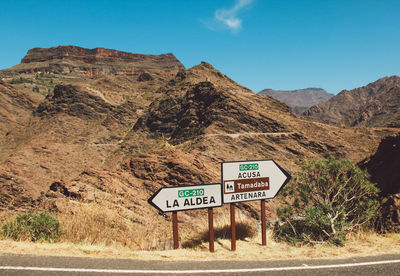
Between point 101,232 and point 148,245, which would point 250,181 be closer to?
point 148,245

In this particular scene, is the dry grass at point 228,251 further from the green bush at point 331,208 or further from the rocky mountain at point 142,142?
the rocky mountain at point 142,142

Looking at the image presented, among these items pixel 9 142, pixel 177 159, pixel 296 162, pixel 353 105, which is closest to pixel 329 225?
pixel 177 159

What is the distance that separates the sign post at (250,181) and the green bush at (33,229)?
4.07 meters

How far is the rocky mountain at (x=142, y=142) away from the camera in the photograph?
45.8ft

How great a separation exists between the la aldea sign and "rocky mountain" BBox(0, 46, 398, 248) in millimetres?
1588

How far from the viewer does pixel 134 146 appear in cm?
3888

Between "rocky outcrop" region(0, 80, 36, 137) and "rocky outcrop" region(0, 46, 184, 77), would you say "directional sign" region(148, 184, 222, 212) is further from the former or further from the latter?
"rocky outcrop" region(0, 46, 184, 77)

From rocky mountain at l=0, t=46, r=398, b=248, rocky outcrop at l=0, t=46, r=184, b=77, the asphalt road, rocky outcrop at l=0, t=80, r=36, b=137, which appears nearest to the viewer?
the asphalt road

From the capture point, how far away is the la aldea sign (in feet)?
18.6

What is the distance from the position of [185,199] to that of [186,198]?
31 mm

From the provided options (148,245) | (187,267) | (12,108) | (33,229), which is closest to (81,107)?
(12,108)

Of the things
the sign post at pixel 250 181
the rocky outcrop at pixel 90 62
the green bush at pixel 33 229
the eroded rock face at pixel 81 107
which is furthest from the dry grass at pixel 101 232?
→ the rocky outcrop at pixel 90 62

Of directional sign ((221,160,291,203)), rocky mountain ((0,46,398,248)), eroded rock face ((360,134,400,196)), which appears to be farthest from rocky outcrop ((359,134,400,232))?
rocky mountain ((0,46,398,248))

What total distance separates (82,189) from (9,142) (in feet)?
129
